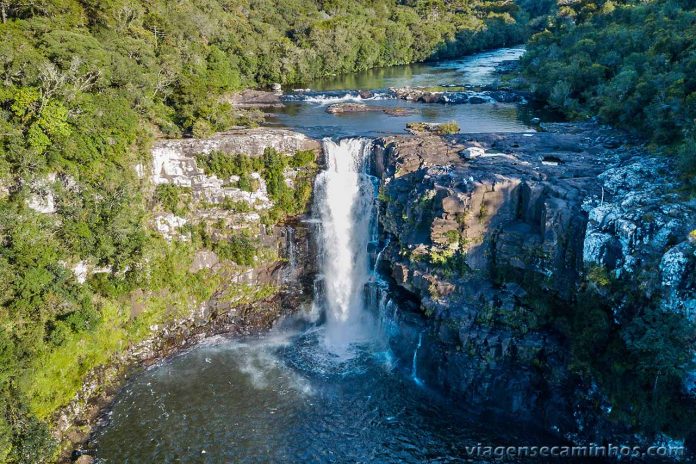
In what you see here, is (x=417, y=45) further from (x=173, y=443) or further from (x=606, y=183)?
(x=173, y=443)

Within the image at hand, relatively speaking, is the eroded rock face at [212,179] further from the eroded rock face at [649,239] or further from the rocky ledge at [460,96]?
the rocky ledge at [460,96]

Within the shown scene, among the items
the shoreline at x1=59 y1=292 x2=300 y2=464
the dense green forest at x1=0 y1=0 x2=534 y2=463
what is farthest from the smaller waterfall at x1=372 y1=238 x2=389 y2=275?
the dense green forest at x1=0 y1=0 x2=534 y2=463

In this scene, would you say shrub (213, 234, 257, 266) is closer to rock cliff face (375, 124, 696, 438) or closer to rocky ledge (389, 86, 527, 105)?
rock cliff face (375, 124, 696, 438)

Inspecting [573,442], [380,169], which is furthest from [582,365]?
[380,169]

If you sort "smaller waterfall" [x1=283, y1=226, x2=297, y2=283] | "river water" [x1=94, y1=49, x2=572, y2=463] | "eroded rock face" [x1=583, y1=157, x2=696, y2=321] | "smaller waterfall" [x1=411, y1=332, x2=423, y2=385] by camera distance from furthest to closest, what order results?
"smaller waterfall" [x1=283, y1=226, x2=297, y2=283] < "smaller waterfall" [x1=411, y1=332, x2=423, y2=385] < "river water" [x1=94, y1=49, x2=572, y2=463] < "eroded rock face" [x1=583, y1=157, x2=696, y2=321]

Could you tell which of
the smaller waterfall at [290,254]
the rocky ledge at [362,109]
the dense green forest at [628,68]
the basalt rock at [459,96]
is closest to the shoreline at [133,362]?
the smaller waterfall at [290,254]

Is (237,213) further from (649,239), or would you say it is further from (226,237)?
(649,239)
